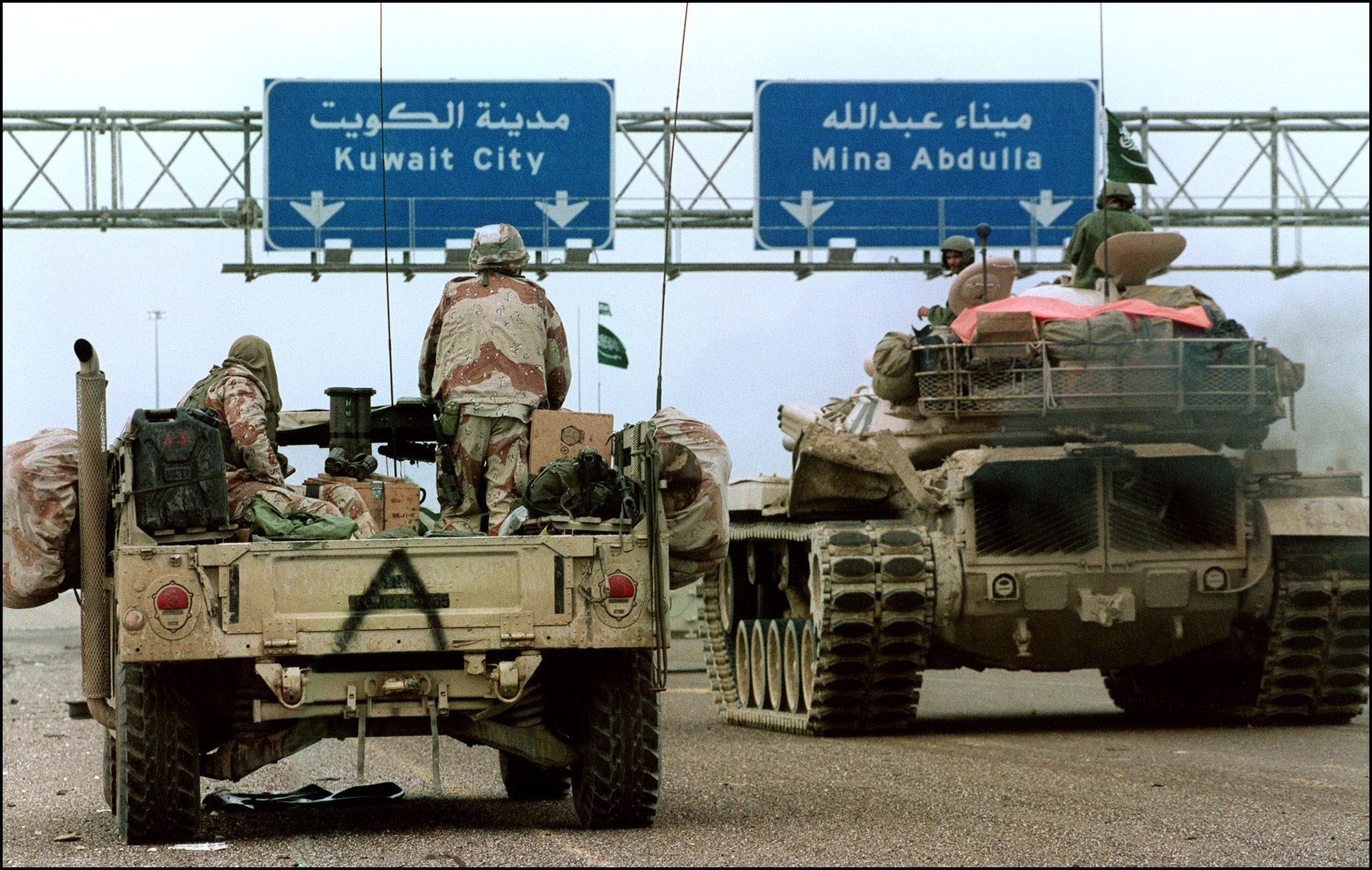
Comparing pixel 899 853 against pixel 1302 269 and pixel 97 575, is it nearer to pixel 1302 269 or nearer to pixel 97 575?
pixel 97 575

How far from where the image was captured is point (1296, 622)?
1425cm

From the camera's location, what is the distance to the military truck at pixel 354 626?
8266 mm

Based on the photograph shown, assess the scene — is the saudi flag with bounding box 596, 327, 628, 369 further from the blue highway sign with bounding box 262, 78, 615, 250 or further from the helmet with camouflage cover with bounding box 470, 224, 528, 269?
the helmet with camouflage cover with bounding box 470, 224, 528, 269

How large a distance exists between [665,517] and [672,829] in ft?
3.89

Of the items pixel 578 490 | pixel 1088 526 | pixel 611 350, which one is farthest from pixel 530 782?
pixel 611 350

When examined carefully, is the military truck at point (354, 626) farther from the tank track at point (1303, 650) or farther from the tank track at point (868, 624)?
the tank track at point (1303, 650)

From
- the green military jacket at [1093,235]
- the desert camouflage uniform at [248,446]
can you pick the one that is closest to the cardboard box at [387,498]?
the desert camouflage uniform at [248,446]

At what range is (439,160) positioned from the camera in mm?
23484

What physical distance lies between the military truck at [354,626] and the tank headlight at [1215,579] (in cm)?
629

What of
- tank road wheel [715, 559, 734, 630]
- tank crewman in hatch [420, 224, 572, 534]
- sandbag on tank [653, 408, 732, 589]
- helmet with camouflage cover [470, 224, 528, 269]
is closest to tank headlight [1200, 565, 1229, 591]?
tank road wheel [715, 559, 734, 630]

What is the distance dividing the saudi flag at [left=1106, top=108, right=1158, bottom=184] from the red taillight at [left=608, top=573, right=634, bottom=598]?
757cm

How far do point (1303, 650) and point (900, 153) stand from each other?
10715 millimetres

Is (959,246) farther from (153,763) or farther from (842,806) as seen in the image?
(153,763)

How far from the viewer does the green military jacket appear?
15211mm
